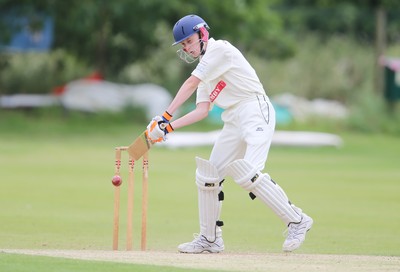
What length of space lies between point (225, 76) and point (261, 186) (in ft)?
2.73

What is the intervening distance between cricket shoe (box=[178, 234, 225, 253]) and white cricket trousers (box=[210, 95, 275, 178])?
19.7 inches

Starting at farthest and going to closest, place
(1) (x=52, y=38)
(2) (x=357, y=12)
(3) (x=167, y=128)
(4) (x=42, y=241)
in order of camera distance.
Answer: (2) (x=357, y=12)
(1) (x=52, y=38)
(4) (x=42, y=241)
(3) (x=167, y=128)

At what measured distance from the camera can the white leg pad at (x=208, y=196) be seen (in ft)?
24.5

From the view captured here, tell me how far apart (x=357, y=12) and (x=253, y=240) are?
29881 millimetres

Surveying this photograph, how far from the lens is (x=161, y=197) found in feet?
41.8

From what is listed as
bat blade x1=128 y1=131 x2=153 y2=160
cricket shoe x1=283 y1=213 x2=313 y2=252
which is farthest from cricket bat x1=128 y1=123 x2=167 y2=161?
cricket shoe x1=283 y1=213 x2=313 y2=252

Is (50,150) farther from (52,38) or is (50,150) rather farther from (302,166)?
(52,38)

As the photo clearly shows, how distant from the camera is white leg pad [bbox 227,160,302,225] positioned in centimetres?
718

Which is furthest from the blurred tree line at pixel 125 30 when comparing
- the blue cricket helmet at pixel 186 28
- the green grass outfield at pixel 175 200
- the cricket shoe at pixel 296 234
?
the cricket shoe at pixel 296 234

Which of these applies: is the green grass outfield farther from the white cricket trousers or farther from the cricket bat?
the cricket bat

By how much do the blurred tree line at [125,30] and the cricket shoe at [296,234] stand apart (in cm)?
1704

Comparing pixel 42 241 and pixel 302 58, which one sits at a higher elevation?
pixel 302 58

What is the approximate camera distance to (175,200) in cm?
1243

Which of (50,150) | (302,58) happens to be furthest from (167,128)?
(302,58)
